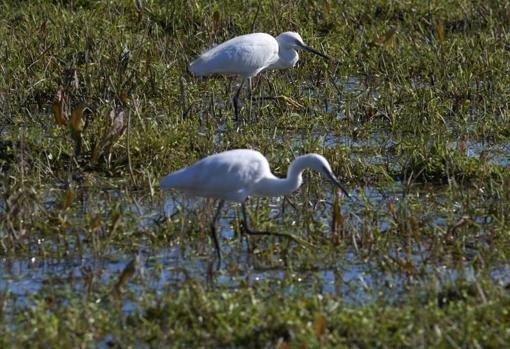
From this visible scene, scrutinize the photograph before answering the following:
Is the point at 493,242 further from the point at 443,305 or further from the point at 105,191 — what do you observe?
the point at 105,191

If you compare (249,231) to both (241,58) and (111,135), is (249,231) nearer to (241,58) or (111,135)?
(111,135)

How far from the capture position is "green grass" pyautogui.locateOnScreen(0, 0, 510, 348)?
543 cm

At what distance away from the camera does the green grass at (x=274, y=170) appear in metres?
5.43

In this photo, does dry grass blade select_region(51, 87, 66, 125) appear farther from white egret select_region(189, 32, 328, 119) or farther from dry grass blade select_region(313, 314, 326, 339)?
dry grass blade select_region(313, 314, 326, 339)

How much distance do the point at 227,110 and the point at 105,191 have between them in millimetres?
1927

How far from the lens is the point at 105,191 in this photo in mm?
7625

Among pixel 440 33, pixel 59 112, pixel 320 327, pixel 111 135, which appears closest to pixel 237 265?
pixel 320 327

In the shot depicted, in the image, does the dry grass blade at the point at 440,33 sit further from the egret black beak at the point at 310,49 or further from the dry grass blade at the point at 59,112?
the dry grass blade at the point at 59,112

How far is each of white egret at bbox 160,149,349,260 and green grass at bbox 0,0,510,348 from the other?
0.25 metres

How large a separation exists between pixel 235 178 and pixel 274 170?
1.34 metres

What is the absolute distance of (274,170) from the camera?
25.7ft

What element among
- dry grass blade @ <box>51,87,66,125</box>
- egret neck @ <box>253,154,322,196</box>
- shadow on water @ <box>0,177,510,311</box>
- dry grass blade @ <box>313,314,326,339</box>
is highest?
dry grass blade @ <box>51,87,66,125</box>

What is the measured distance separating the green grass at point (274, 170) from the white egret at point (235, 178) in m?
0.25

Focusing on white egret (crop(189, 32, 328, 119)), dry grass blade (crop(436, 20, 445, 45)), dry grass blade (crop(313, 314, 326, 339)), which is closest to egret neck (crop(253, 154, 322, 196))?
dry grass blade (crop(313, 314, 326, 339))
